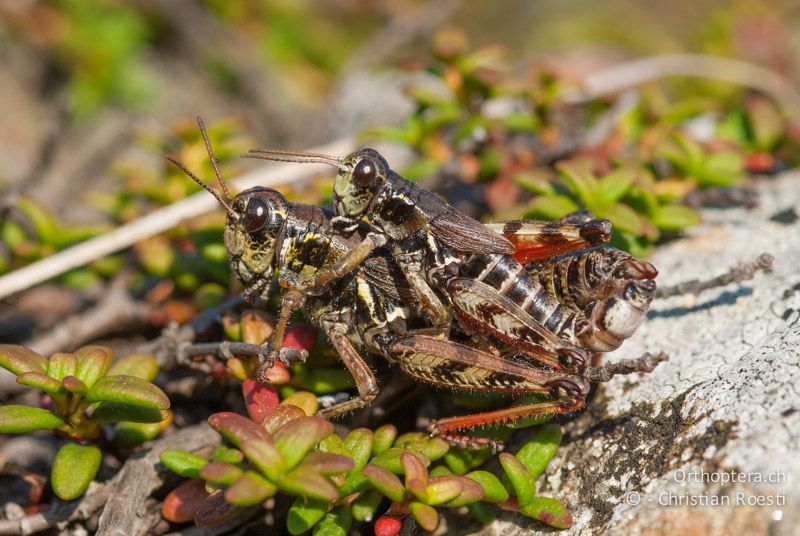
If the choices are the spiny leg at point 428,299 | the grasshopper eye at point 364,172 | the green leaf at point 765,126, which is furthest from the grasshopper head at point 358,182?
the green leaf at point 765,126

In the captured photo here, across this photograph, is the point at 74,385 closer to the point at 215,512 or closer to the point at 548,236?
the point at 215,512

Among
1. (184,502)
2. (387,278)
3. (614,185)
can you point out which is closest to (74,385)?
(184,502)

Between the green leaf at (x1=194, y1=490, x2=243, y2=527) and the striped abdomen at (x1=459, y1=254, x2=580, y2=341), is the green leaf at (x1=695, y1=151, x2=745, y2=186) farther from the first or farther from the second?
the green leaf at (x1=194, y1=490, x2=243, y2=527)

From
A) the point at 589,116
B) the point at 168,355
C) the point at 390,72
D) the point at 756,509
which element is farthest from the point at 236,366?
the point at 390,72

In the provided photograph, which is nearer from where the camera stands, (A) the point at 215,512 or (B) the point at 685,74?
(A) the point at 215,512

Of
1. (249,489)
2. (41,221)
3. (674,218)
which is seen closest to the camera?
(249,489)

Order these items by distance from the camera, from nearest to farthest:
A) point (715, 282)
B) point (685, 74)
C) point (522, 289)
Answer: point (522, 289), point (715, 282), point (685, 74)

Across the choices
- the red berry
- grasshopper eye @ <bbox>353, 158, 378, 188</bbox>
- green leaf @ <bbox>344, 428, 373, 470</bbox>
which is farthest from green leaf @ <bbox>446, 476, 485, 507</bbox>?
grasshopper eye @ <bbox>353, 158, 378, 188</bbox>

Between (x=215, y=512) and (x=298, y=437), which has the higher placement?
(x=298, y=437)
